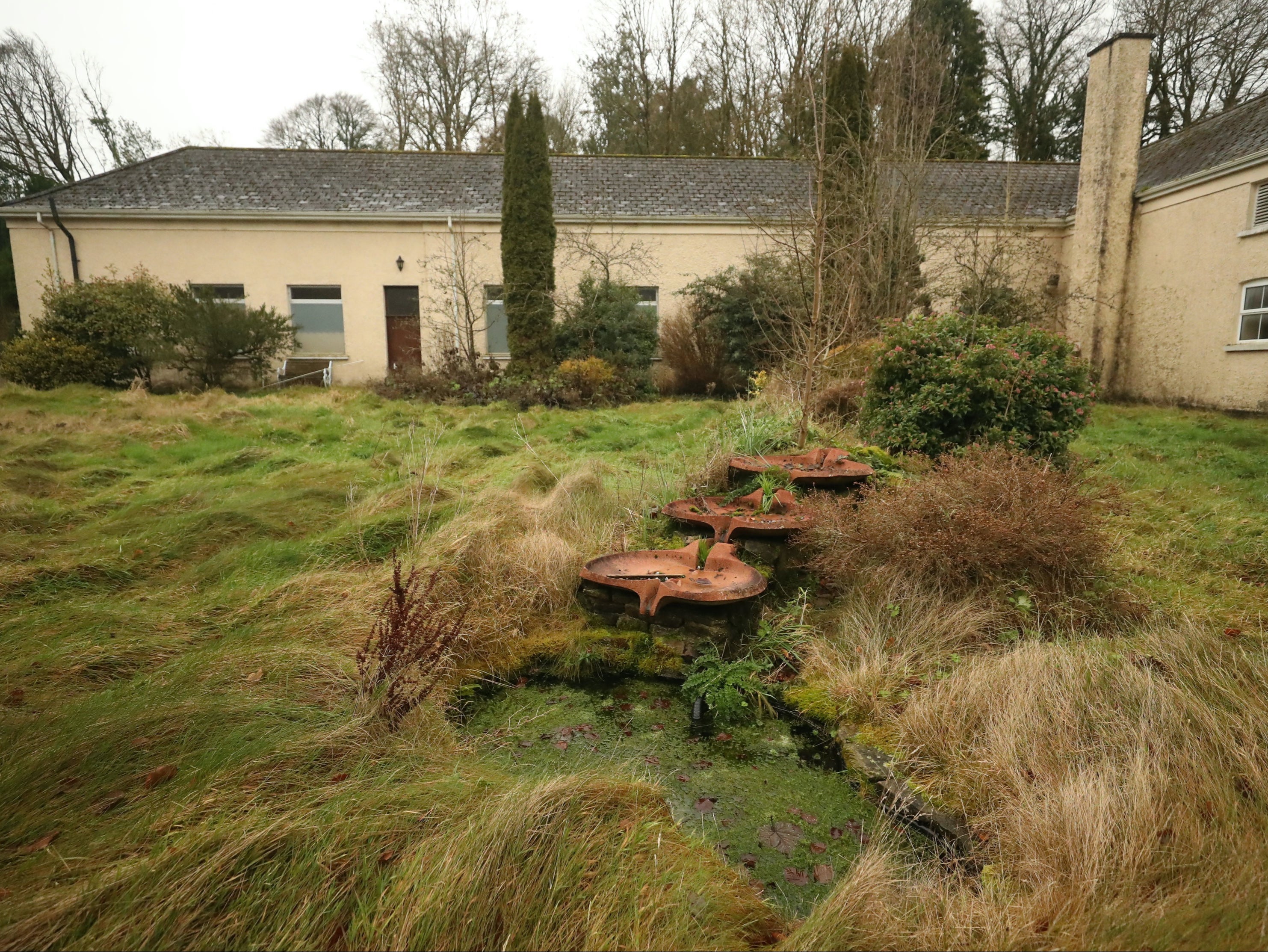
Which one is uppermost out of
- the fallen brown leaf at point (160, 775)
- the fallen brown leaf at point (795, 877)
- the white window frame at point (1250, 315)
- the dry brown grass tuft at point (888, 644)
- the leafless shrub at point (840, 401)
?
the white window frame at point (1250, 315)

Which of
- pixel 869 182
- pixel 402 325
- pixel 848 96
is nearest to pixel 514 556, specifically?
pixel 869 182

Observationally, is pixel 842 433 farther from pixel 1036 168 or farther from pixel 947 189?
pixel 1036 168

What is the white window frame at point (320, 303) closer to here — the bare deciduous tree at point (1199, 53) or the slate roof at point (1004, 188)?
the slate roof at point (1004, 188)

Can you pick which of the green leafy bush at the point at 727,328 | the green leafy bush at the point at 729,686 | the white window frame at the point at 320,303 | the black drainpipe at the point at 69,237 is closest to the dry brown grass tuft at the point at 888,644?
the green leafy bush at the point at 729,686

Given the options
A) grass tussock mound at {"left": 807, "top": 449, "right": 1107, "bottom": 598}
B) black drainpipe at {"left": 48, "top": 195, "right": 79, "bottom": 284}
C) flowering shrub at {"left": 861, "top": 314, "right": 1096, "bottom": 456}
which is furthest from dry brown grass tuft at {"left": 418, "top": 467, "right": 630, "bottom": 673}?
black drainpipe at {"left": 48, "top": 195, "right": 79, "bottom": 284}

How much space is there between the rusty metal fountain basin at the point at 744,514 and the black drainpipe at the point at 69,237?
→ 53.5 feet

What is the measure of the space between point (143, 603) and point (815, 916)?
3.37 meters

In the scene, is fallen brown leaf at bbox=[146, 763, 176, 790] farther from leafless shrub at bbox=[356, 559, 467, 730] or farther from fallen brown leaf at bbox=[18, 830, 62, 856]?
leafless shrub at bbox=[356, 559, 467, 730]

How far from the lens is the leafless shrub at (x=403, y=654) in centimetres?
274

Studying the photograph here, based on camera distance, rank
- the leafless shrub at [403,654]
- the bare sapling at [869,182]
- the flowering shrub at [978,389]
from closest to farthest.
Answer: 1. the leafless shrub at [403,654]
2. the flowering shrub at [978,389]
3. the bare sapling at [869,182]

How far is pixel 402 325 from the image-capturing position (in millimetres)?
16281

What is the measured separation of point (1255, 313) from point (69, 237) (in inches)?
896

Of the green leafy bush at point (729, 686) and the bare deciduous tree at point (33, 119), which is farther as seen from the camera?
the bare deciduous tree at point (33, 119)

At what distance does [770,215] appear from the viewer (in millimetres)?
15055
